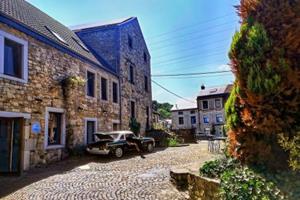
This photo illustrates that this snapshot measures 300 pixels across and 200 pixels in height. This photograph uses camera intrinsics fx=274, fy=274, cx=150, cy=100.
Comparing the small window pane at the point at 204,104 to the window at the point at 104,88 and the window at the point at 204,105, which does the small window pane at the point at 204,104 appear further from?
the window at the point at 104,88

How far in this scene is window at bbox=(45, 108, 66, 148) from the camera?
36.0 ft

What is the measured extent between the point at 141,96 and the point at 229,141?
1804cm

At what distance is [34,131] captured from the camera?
399 inches

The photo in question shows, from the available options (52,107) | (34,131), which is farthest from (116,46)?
(34,131)

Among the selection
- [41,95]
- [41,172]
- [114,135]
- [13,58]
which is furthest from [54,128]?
[13,58]

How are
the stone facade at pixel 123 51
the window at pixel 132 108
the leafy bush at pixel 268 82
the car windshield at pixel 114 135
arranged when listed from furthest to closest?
1. the window at pixel 132 108
2. the stone facade at pixel 123 51
3. the car windshield at pixel 114 135
4. the leafy bush at pixel 268 82

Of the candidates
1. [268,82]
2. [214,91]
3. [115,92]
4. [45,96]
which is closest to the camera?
[268,82]

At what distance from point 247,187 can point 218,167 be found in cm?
126

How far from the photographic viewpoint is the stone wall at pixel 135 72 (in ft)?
62.3

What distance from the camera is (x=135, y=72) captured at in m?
21.5

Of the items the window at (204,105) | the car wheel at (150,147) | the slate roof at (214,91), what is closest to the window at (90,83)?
the car wheel at (150,147)

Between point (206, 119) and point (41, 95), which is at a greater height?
point (41, 95)

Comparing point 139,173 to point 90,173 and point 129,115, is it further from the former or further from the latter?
point 129,115

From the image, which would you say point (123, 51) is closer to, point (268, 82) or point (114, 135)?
point (114, 135)
